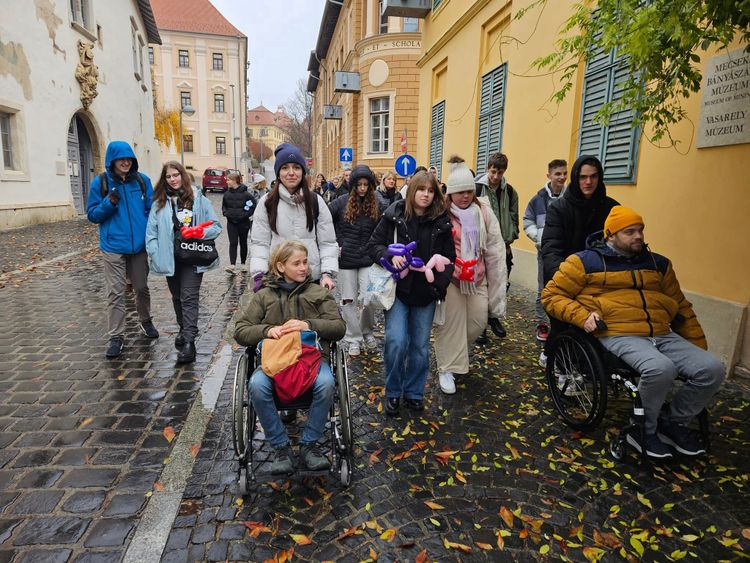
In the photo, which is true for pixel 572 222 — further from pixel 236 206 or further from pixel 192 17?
pixel 192 17

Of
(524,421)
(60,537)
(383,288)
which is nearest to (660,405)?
(524,421)

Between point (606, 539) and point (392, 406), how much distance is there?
179 centimetres

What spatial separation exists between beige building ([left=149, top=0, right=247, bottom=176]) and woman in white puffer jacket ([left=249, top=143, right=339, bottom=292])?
→ 54.1 meters

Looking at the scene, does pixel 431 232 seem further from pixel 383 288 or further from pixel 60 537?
pixel 60 537

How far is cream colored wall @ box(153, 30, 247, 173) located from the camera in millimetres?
55719

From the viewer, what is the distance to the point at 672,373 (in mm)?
3170

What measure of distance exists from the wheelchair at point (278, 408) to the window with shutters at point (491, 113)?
804cm

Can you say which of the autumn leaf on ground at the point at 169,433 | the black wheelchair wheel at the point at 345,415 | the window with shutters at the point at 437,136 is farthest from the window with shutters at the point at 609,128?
the window with shutters at the point at 437,136

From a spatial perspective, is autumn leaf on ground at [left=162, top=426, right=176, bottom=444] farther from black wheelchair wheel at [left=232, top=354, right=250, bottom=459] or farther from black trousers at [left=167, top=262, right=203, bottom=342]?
black trousers at [left=167, top=262, right=203, bottom=342]

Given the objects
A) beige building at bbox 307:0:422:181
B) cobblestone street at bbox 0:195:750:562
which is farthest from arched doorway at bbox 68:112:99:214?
cobblestone street at bbox 0:195:750:562

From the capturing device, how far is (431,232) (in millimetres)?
3938

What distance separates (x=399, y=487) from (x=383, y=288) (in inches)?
56.5

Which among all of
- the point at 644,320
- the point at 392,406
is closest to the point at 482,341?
the point at 392,406

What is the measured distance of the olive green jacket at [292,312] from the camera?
3.12m
